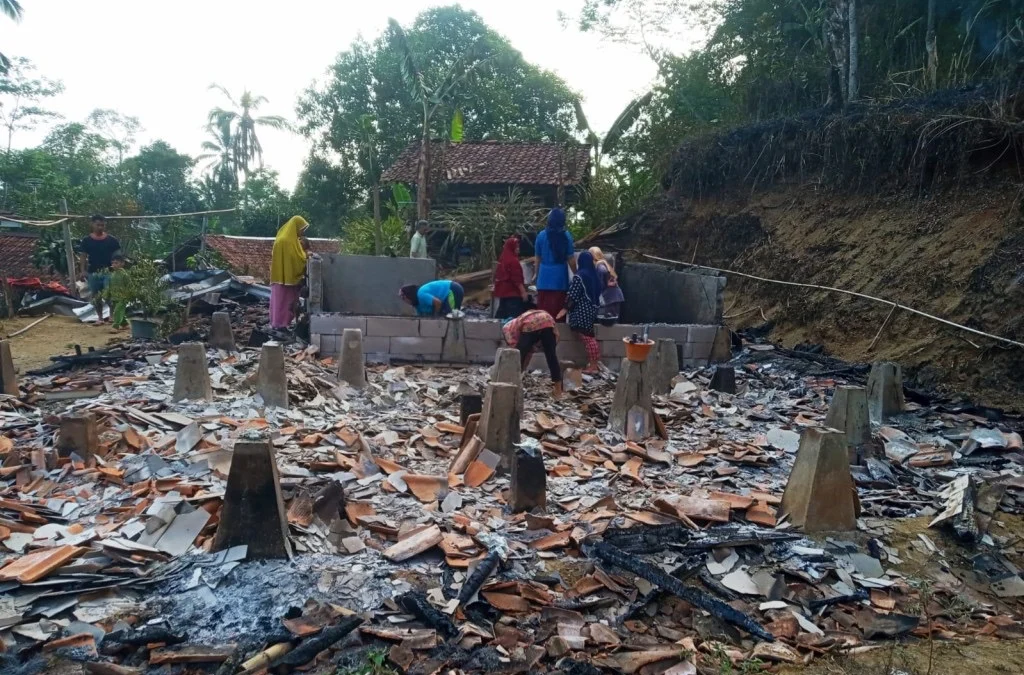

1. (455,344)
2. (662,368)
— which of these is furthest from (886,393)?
(455,344)

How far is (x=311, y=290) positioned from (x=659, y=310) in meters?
5.52

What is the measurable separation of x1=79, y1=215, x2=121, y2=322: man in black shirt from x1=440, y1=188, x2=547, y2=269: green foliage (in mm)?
7634

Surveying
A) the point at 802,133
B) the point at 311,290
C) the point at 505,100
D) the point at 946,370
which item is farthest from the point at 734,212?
the point at 505,100

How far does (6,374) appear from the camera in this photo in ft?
24.5

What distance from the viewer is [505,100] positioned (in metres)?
32.2

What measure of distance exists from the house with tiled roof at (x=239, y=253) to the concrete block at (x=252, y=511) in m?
15.7

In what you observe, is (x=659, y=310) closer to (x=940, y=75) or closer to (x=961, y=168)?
(x=961, y=168)

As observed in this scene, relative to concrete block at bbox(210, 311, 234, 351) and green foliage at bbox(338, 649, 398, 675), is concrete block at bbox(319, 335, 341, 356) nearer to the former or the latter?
concrete block at bbox(210, 311, 234, 351)

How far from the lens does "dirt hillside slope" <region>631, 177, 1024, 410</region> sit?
8.50 meters

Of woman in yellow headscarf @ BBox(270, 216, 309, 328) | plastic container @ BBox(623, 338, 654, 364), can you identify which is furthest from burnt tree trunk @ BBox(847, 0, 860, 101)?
woman in yellow headscarf @ BBox(270, 216, 309, 328)

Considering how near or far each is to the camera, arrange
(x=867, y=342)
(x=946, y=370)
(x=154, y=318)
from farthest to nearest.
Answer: (x=154, y=318) → (x=867, y=342) → (x=946, y=370)

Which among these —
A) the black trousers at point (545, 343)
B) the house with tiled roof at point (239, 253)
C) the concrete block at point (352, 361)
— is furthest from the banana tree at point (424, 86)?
the black trousers at point (545, 343)

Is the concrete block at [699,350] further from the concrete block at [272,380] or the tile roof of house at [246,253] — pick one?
the tile roof of house at [246,253]

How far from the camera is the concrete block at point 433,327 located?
9.21 meters
